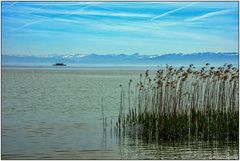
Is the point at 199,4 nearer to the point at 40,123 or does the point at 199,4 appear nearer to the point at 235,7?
the point at 235,7

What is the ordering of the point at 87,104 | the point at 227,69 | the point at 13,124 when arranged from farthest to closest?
the point at 87,104
the point at 13,124
the point at 227,69

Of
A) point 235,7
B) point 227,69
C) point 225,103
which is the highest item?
point 235,7

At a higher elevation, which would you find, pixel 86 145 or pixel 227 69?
pixel 227 69

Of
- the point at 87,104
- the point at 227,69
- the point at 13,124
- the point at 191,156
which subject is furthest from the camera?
the point at 87,104

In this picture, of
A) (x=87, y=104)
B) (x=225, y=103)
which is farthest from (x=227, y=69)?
(x=87, y=104)

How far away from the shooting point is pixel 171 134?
9.96m

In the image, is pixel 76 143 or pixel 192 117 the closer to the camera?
pixel 192 117

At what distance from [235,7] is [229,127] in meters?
2.42

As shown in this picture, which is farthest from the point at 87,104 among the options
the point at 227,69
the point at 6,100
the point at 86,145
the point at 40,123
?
the point at 227,69

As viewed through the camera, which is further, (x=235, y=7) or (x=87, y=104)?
(x=87, y=104)

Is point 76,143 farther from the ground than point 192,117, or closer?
closer

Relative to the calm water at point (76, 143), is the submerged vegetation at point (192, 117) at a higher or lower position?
higher

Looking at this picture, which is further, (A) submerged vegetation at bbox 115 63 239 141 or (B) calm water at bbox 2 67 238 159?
(A) submerged vegetation at bbox 115 63 239 141

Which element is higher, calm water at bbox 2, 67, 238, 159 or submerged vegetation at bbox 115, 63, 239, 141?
submerged vegetation at bbox 115, 63, 239, 141
